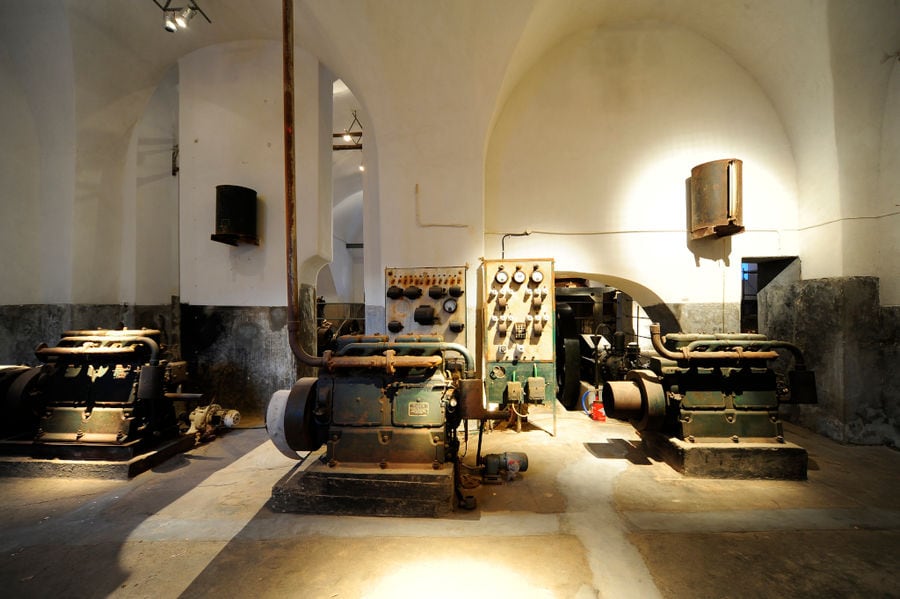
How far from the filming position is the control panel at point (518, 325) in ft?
14.1

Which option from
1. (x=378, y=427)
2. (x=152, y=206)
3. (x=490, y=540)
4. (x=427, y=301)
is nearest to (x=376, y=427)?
(x=378, y=427)

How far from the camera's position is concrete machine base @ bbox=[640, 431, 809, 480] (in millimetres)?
3092

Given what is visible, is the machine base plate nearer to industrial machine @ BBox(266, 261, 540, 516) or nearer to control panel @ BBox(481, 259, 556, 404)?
industrial machine @ BBox(266, 261, 540, 516)

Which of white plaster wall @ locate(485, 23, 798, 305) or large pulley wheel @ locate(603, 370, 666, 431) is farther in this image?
white plaster wall @ locate(485, 23, 798, 305)

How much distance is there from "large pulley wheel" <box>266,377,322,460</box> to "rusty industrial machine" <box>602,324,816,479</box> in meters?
2.87

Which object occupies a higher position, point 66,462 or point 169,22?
point 169,22

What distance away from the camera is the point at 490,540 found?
7.53ft

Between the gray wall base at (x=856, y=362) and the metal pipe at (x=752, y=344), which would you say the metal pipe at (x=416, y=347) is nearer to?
the metal pipe at (x=752, y=344)

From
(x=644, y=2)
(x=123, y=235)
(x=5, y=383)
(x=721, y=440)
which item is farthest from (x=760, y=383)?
(x=123, y=235)

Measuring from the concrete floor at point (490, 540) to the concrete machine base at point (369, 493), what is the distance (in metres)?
0.07

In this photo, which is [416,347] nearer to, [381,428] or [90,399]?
[381,428]

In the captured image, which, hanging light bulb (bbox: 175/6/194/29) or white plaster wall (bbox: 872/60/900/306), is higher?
hanging light bulb (bbox: 175/6/194/29)

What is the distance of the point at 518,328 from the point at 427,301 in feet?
4.01

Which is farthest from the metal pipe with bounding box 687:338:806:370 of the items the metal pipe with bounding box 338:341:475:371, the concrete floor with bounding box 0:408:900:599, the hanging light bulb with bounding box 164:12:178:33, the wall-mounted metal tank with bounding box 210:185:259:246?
the hanging light bulb with bounding box 164:12:178:33
